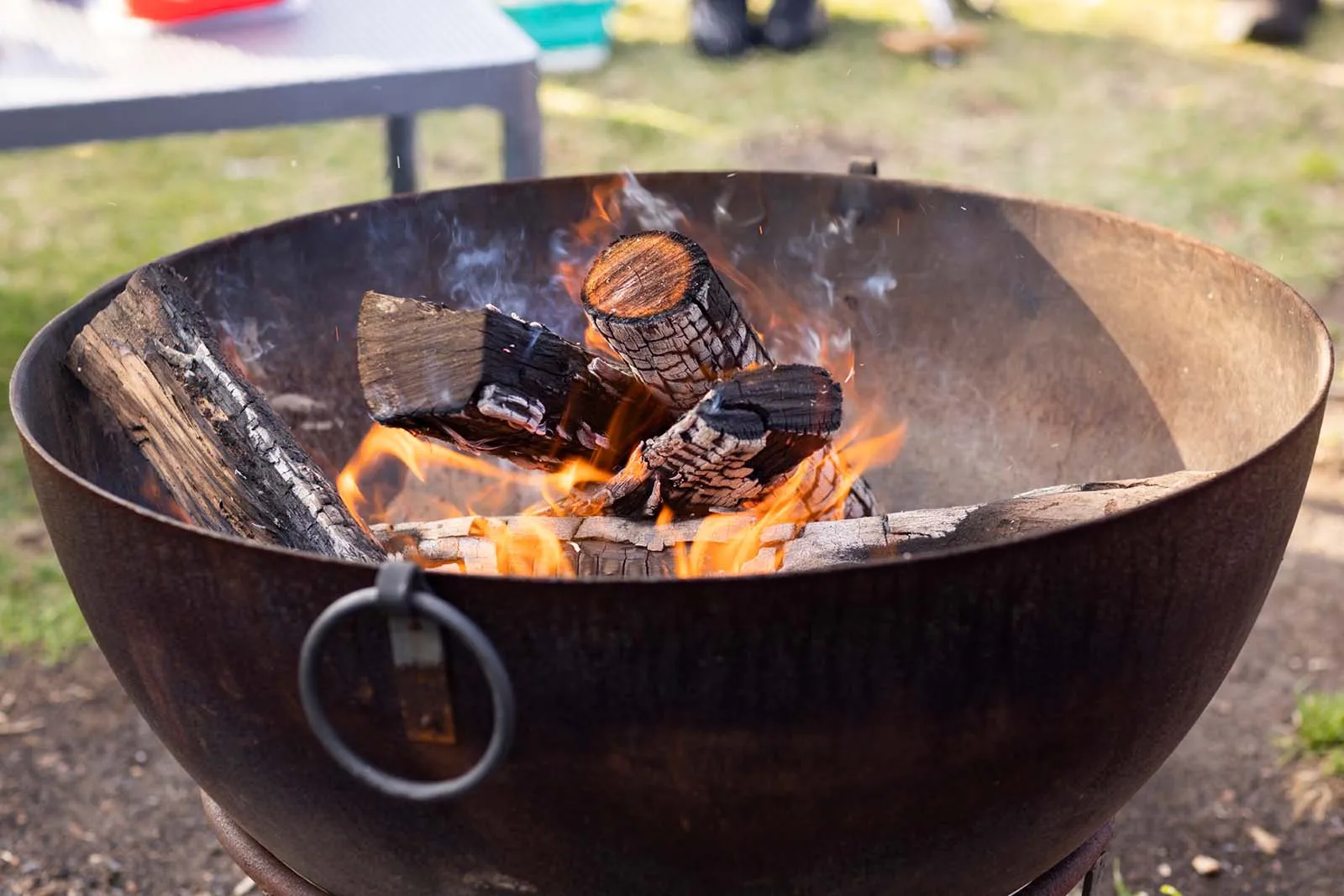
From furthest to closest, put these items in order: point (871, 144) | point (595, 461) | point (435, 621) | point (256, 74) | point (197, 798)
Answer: point (871, 144)
point (256, 74)
point (197, 798)
point (595, 461)
point (435, 621)

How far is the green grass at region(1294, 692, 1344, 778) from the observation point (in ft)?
7.07

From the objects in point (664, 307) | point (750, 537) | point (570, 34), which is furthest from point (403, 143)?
point (570, 34)

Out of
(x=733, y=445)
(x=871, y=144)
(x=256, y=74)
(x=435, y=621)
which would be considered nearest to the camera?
(x=435, y=621)

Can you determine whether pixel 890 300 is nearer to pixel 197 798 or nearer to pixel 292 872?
pixel 292 872

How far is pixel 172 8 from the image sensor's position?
2678 mm

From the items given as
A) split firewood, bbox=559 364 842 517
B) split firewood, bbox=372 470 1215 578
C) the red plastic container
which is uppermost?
the red plastic container

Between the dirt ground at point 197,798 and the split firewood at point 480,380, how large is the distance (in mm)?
951

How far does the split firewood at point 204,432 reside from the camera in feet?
4.73

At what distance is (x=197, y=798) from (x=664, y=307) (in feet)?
4.22

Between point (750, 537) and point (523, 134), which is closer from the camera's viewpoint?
point (750, 537)

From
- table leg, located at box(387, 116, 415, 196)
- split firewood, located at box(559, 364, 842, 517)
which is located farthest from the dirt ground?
table leg, located at box(387, 116, 415, 196)

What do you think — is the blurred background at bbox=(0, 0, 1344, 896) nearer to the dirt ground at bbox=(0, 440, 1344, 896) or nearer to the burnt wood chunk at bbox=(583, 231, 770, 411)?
the dirt ground at bbox=(0, 440, 1344, 896)

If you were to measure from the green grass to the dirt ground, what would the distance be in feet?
0.15

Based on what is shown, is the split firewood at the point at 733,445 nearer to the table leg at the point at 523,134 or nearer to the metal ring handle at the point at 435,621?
the metal ring handle at the point at 435,621
